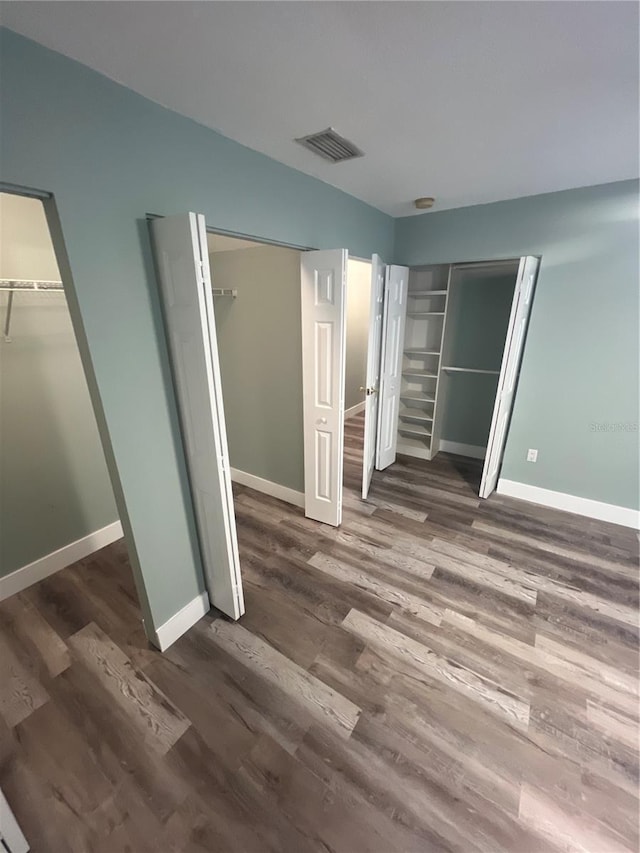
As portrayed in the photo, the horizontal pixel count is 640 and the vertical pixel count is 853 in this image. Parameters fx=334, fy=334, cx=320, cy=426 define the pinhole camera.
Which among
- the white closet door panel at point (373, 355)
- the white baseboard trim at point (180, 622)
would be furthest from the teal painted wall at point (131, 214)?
the white closet door panel at point (373, 355)

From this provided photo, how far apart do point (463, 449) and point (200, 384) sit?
3572 millimetres

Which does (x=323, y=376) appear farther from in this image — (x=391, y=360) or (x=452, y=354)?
(x=452, y=354)

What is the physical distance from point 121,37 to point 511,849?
2.91m

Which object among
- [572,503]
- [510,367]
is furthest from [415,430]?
[572,503]

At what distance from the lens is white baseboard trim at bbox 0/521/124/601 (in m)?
2.11

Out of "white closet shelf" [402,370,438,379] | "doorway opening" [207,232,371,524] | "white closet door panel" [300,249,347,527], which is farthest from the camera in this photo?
"white closet shelf" [402,370,438,379]

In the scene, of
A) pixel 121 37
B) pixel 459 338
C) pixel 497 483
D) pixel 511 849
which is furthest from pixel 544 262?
pixel 511 849

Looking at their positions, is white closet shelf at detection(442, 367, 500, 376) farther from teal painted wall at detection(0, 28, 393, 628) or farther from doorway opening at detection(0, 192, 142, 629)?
doorway opening at detection(0, 192, 142, 629)

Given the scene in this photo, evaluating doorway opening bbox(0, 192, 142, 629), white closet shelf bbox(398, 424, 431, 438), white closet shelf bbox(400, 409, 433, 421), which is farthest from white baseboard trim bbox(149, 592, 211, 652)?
white closet shelf bbox(400, 409, 433, 421)

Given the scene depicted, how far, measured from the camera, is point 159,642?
177cm

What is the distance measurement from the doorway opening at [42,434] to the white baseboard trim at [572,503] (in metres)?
3.22

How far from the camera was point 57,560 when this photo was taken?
2.30m

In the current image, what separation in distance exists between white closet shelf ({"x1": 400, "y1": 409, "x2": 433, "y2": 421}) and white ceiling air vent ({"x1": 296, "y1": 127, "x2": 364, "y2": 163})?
2.81 metres

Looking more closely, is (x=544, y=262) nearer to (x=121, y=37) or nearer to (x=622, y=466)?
(x=622, y=466)
